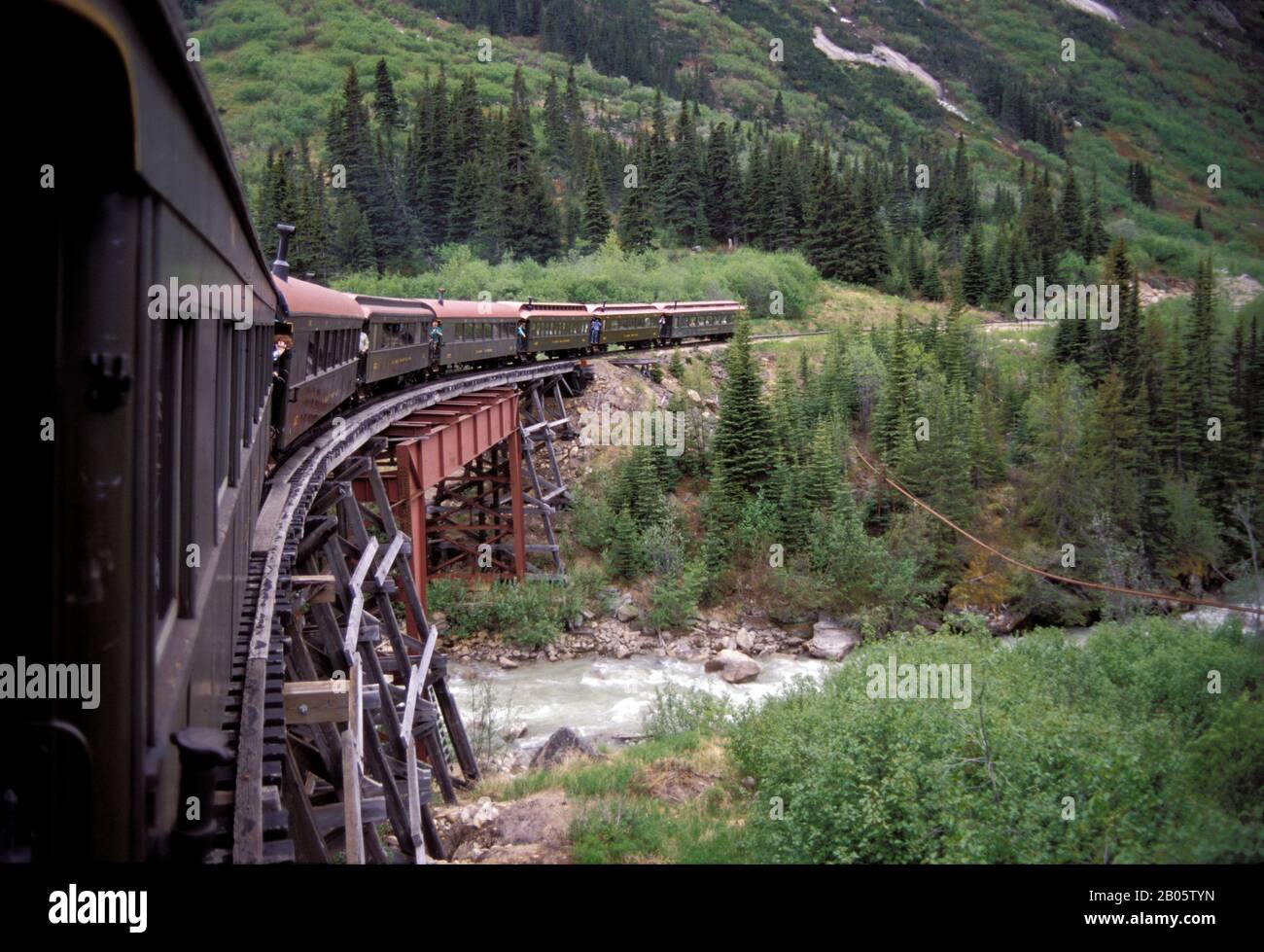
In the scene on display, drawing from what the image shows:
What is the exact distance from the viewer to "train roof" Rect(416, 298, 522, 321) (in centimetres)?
2191

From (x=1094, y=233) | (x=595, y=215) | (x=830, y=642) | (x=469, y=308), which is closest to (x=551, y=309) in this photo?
(x=469, y=308)

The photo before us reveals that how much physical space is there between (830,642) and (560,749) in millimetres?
12614

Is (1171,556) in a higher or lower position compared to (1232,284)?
lower

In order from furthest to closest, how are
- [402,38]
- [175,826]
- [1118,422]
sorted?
1. [402,38]
2. [1118,422]
3. [175,826]

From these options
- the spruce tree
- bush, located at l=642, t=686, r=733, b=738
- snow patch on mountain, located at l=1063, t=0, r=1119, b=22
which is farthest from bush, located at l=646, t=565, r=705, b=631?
the spruce tree

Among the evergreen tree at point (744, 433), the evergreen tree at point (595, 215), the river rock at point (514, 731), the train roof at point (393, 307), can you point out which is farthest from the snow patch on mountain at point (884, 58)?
the river rock at point (514, 731)

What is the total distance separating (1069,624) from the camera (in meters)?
27.4

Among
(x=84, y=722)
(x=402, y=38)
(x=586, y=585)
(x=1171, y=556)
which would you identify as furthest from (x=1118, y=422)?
(x=402, y=38)

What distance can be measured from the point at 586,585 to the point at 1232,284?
73.1ft

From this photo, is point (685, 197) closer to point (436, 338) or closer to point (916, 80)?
point (436, 338)

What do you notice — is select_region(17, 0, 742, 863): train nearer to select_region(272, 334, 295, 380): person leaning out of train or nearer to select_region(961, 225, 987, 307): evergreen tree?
select_region(272, 334, 295, 380): person leaning out of train

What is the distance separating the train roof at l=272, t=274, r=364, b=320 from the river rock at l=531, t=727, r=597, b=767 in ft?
23.3
